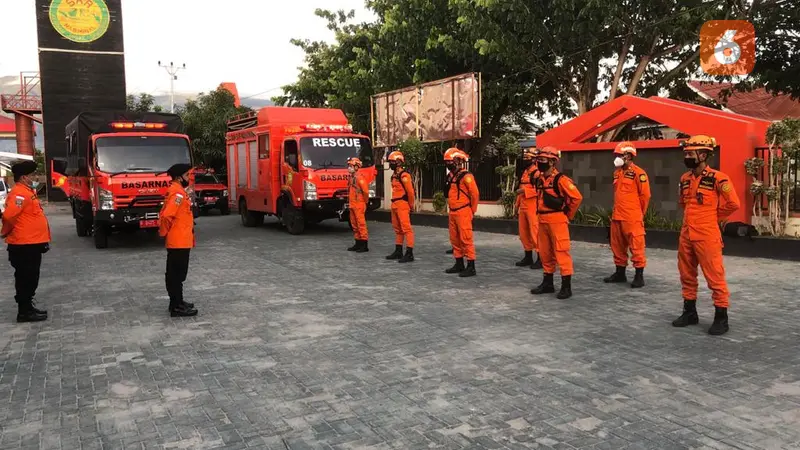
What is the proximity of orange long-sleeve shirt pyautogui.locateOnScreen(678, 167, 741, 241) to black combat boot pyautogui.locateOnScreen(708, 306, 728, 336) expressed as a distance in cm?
67

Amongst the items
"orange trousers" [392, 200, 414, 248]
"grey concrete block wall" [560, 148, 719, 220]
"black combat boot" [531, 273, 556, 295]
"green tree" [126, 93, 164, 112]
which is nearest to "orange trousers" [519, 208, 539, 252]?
"orange trousers" [392, 200, 414, 248]

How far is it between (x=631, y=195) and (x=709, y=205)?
2.29 m

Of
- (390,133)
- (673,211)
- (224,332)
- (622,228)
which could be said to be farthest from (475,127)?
(224,332)

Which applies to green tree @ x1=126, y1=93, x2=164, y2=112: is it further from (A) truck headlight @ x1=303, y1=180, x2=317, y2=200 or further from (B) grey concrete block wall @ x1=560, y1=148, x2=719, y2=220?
(B) grey concrete block wall @ x1=560, y1=148, x2=719, y2=220

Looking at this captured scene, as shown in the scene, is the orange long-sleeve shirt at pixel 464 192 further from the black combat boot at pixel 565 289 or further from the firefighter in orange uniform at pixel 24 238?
the firefighter in orange uniform at pixel 24 238

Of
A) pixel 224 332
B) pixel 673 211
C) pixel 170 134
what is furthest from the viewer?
pixel 170 134

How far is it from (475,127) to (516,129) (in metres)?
10.4

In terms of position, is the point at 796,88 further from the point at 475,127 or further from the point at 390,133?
the point at 390,133

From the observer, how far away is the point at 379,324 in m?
6.26

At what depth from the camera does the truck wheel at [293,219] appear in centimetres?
1512

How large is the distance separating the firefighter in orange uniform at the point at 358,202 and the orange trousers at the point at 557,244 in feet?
15.4

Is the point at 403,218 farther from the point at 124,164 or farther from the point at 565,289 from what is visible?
the point at 124,164

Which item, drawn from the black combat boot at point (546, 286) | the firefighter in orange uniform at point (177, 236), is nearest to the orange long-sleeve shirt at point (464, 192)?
the black combat boot at point (546, 286)

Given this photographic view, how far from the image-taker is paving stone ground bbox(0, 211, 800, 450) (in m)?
3.67
